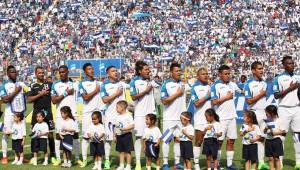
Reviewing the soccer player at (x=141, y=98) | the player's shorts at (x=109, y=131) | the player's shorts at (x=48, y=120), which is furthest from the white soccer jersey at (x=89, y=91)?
the player's shorts at (x=48, y=120)

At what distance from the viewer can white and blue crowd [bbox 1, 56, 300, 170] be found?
13633mm

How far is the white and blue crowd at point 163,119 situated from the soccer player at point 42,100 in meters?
0.02

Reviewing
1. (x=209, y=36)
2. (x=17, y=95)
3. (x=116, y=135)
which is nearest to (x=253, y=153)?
(x=116, y=135)

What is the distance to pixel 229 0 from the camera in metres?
47.8

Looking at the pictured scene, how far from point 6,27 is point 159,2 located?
455 inches

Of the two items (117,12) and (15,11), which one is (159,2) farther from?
(15,11)

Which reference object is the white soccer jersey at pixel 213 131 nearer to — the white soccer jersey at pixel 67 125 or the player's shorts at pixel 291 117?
the player's shorts at pixel 291 117

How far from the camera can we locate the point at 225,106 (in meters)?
14.1

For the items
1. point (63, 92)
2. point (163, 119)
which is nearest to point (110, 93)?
point (63, 92)

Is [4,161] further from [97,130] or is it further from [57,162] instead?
[97,130]

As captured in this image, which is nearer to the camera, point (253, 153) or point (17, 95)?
point (253, 153)

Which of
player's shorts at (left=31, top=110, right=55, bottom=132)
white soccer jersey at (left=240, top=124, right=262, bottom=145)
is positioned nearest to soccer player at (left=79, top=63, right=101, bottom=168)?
player's shorts at (left=31, top=110, right=55, bottom=132)

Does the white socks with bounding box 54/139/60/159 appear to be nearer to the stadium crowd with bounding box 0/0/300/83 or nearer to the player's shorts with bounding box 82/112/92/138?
the player's shorts with bounding box 82/112/92/138

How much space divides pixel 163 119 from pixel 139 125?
21.6 inches
